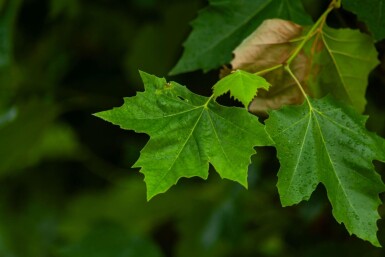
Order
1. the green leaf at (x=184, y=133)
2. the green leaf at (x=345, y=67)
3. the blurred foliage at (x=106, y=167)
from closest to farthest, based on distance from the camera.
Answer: the green leaf at (x=184, y=133) → the green leaf at (x=345, y=67) → the blurred foliage at (x=106, y=167)

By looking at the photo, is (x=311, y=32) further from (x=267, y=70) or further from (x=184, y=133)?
(x=184, y=133)

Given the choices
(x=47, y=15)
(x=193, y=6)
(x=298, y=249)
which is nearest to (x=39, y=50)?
(x=47, y=15)

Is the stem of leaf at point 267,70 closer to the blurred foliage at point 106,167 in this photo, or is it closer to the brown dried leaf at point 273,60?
the brown dried leaf at point 273,60

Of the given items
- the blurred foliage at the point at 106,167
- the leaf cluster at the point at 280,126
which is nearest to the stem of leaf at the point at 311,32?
the leaf cluster at the point at 280,126

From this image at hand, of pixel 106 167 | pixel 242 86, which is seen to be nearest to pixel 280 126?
pixel 242 86

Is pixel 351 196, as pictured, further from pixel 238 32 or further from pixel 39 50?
pixel 39 50

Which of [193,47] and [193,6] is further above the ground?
[193,47]
